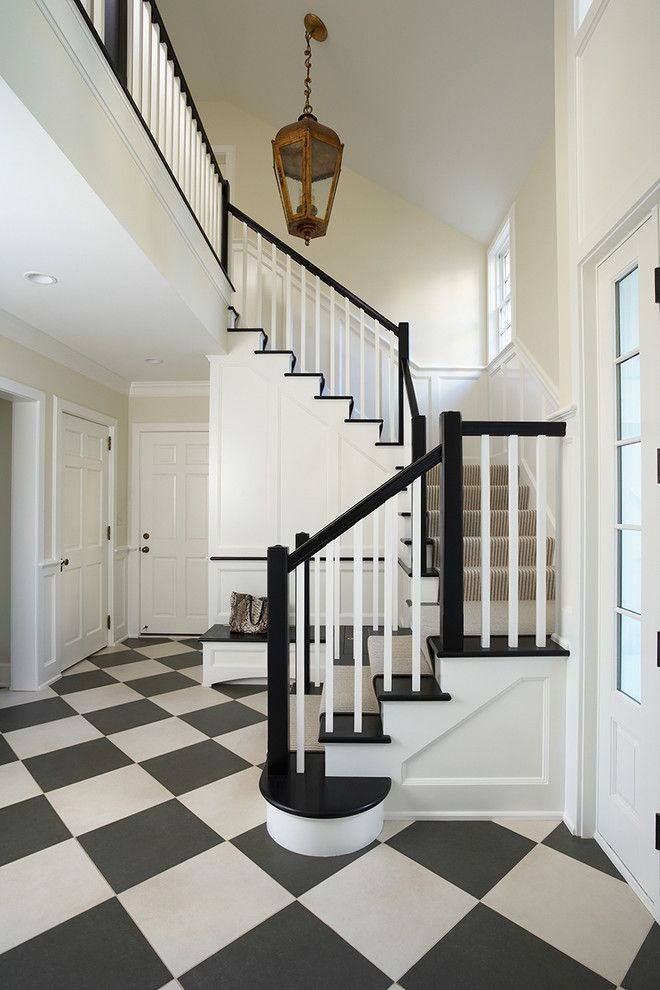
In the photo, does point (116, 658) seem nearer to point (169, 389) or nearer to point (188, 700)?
point (188, 700)

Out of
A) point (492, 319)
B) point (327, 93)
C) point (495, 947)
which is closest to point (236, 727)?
point (495, 947)

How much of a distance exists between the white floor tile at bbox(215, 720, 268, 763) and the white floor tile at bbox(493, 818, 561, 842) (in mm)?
1193

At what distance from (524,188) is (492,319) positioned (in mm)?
1164

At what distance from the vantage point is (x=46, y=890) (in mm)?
1839

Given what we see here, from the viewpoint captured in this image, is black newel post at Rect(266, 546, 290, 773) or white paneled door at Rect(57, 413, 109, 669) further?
white paneled door at Rect(57, 413, 109, 669)

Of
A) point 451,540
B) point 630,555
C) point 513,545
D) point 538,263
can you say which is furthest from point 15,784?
point 538,263

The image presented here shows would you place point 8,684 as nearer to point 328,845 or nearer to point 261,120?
point 328,845

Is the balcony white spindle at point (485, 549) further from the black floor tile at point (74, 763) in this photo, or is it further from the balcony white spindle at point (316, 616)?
the black floor tile at point (74, 763)

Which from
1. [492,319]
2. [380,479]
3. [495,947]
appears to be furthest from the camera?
[492,319]

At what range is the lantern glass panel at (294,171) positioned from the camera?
2445mm

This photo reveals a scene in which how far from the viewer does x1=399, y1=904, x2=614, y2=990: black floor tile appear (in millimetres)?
1461

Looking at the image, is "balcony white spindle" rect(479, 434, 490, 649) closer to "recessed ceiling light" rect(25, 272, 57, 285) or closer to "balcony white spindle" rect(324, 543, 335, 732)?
"balcony white spindle" rect(324, 543, 335, 732)

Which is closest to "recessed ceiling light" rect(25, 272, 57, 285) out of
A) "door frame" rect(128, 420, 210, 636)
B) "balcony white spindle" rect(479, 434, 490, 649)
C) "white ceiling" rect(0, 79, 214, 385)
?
"white ceiling" rect(0, 79, 214, 385)

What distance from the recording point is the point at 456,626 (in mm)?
2232
